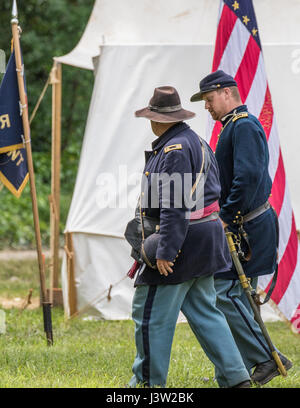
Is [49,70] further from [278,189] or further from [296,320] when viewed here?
[296,320]

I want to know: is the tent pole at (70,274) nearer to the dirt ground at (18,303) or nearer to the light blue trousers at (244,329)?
the dirt ground at (18,303)

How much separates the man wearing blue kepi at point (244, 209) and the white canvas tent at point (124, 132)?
2445 millimetres

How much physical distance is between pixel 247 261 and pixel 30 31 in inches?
527

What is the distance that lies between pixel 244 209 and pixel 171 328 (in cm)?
99

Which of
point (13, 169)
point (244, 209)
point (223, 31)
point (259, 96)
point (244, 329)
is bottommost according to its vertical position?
point (244, 329)

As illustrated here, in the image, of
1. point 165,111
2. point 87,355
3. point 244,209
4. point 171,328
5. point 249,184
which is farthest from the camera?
point 87,355

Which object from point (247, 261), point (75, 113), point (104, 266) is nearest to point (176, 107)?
point (247, 261)

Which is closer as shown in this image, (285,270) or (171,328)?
(171,328)

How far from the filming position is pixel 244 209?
480cm

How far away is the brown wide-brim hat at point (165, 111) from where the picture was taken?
4.27 metres

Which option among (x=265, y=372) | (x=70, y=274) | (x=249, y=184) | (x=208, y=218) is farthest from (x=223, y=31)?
(x=70, y=274)

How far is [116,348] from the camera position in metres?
5.95

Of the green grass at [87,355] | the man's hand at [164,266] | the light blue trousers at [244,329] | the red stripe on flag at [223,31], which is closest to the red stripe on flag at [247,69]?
the red stripe on flag at [223,31]

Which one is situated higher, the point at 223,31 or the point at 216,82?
the point at 223,31
